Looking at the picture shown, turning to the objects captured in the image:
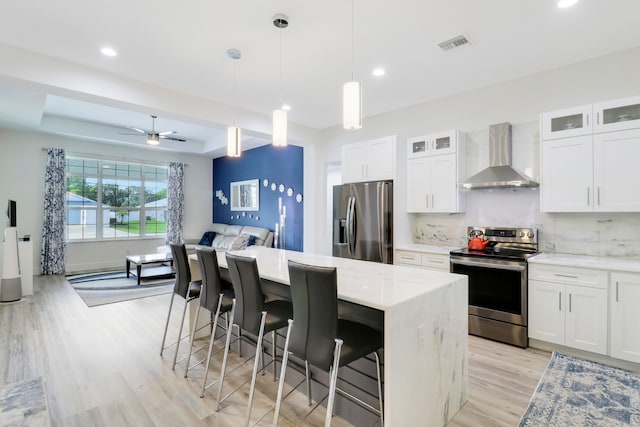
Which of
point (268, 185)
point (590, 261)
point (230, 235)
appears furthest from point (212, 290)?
point (230, 235)

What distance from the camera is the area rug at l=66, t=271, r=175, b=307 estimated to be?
4980 mm

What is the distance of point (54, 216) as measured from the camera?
6582 mm

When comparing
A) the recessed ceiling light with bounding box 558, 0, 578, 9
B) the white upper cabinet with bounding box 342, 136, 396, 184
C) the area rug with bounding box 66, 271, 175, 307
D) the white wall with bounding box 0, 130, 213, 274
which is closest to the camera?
the recessed ceiling light with bounding box 558, 0, 578, 9

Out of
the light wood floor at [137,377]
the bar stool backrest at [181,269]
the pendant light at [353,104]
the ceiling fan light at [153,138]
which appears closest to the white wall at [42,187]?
the ceiling fan light at [153,138]

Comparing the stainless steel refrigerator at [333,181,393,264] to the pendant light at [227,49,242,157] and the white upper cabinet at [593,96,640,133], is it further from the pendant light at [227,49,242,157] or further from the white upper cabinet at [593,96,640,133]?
the white upper cabinet at [593,96,640,133]

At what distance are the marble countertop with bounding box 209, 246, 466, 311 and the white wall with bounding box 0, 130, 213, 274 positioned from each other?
622 cm

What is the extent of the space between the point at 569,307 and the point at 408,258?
1.71 m

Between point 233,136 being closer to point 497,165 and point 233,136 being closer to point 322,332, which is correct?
point 322,332

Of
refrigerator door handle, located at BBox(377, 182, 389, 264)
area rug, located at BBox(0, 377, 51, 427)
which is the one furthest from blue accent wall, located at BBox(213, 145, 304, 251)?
area rug, located at BBox(0, 377, 51, 427)

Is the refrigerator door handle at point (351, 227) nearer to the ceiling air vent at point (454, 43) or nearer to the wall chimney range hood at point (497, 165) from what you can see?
the wall chimney range hood at point (497, 165)

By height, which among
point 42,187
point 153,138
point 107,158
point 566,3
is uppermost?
point 566,3

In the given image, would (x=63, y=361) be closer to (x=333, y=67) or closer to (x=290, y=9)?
(x=290, y=9)

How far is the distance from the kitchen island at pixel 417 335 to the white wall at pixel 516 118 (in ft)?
7.09

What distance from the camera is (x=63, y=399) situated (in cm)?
231
